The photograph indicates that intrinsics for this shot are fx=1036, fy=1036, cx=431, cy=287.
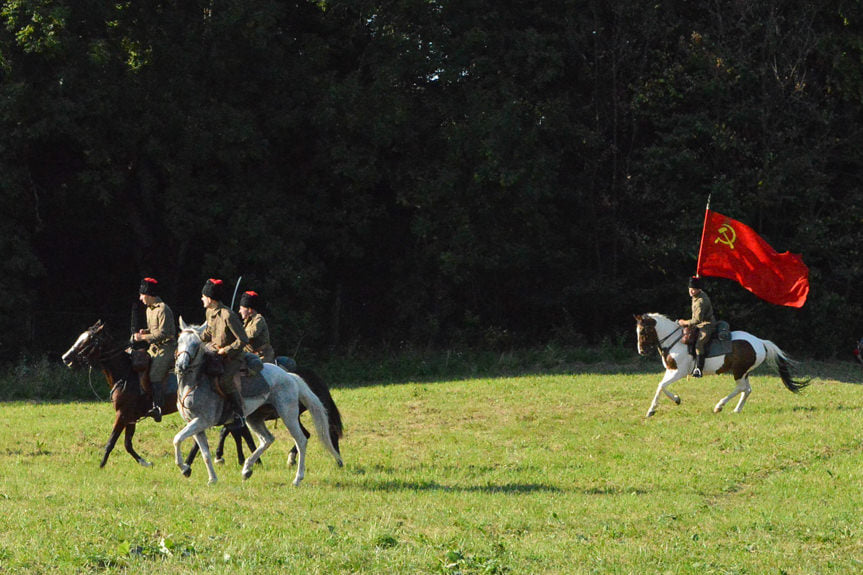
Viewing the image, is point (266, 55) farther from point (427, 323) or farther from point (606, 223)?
point (606, 223)

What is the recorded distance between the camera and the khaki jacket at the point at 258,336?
15.4 m

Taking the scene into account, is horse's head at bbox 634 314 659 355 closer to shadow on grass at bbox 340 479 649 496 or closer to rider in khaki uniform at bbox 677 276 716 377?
rider in khaki uniform at bbox 677 276 716 377

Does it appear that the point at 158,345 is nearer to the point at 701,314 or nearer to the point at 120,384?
the point at 120,384

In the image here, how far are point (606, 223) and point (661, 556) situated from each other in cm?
2594

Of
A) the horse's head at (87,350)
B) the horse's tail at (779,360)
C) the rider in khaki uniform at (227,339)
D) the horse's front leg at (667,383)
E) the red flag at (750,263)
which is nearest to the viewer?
the rider in khaki uniform at (227,339)

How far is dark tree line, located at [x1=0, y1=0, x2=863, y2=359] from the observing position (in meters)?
28.7

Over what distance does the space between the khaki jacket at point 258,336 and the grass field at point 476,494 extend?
66.4 inches

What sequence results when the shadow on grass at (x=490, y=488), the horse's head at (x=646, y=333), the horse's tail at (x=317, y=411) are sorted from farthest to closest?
the horse's head at (x=646, y=333) → the horse's tail at (x=317, y=411) → the shadow on grass at (x=490, y=488)

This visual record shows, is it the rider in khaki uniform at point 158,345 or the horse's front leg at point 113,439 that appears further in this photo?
the rider in khaki uniform at point 158,345

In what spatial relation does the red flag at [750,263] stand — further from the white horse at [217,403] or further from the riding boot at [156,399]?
the riding boot at [156,399]

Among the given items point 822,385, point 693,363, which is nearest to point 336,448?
point 693,363

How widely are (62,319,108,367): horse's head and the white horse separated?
76.6 inches

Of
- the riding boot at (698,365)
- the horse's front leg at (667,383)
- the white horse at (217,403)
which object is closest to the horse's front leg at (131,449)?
the white horse at (217,403)

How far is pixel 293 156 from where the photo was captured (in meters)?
33.0
